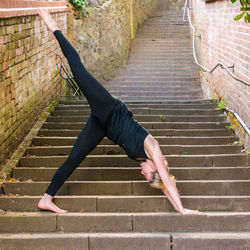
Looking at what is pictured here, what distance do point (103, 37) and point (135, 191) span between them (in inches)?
347

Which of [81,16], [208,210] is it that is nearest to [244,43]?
[208,210]

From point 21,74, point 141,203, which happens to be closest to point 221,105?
point 21,74

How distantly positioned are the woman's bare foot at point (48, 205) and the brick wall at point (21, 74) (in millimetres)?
1217

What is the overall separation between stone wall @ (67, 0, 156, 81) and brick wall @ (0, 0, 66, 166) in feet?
12.9

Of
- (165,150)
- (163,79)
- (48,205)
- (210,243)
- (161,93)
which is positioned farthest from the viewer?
(163,79)

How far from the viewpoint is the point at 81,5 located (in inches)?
469

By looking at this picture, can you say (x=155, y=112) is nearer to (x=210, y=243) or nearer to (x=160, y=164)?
(x=160, y=164)

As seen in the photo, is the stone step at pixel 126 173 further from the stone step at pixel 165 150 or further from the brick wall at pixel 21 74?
the stone step at pixel 165 150

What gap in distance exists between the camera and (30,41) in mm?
6699

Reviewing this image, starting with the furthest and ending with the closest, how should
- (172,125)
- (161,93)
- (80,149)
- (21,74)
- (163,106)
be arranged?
(161,93) → (163,106) → (172,125) → (21,74) → (80,149)

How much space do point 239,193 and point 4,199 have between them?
2.59m

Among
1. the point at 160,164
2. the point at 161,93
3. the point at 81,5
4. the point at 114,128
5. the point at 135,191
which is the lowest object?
the point at 161,93

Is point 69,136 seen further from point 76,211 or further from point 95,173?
point 76,211

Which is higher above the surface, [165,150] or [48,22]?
[48,22]
